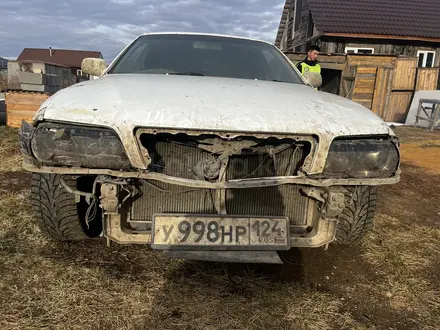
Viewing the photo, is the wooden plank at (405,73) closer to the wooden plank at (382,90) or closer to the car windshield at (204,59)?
the wooden plank at (382,90)

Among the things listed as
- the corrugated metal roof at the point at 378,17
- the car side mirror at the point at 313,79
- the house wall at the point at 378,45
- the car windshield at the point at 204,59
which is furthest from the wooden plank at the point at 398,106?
the car windshield at the point at 204,59

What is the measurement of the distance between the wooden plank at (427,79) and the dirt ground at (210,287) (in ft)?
38.3

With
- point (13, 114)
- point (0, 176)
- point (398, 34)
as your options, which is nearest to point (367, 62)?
point (398, 34)

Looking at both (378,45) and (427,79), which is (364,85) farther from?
(378,45)

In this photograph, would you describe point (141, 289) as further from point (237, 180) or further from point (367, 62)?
point (367, 62)

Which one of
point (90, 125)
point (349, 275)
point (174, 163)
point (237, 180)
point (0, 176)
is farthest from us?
point (0, 176)

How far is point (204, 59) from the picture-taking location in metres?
3.31

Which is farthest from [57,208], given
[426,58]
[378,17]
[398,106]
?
[426,58]

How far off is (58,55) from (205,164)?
5851cm

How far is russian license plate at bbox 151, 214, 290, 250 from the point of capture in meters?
2.14

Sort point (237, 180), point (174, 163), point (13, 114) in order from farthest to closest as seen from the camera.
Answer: point (13, 114), point (174, 163), point (237, 180)

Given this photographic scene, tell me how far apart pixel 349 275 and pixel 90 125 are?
2017 millimetres

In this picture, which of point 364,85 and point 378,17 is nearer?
point 364,85

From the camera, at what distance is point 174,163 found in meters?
2.22
